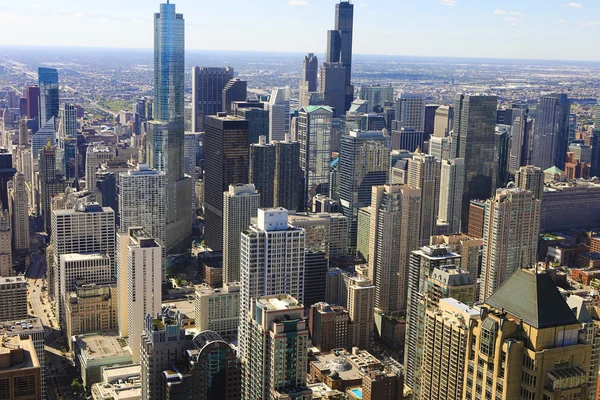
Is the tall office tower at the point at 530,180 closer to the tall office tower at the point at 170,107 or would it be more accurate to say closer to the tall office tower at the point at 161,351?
the tall office tower at the point at 170,107

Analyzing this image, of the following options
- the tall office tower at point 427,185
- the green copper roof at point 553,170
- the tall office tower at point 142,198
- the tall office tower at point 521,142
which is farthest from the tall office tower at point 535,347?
the tall office tower at point 521,142

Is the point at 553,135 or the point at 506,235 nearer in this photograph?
the point at 506,235

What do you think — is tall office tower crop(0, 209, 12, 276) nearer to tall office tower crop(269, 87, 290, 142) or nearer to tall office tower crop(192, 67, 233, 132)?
tall office tower crop(269, 87, 290, 142)

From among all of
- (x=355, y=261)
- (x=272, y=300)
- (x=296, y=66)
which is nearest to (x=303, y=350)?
(x=272, y=300)

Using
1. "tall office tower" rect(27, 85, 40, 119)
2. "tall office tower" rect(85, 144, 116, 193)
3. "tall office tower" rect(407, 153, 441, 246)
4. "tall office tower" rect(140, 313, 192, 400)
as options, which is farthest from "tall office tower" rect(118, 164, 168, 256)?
"tall office tower" rect(27, 85, 40, 119)

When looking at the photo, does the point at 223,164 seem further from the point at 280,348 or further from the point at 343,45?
the point at 343,45

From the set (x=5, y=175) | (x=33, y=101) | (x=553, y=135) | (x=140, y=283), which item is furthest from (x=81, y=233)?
(x=33, y=101)
